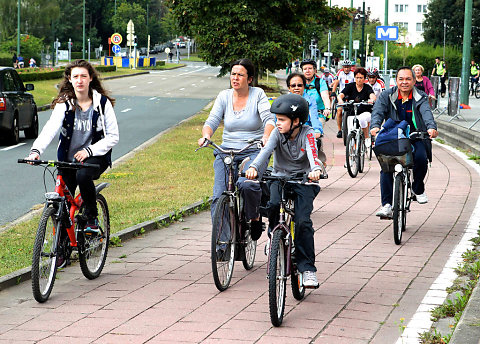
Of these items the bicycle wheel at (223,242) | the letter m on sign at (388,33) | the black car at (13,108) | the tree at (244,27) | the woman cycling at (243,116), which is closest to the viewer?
the bicycle wheel at (223,242)

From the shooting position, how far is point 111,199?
12008mm

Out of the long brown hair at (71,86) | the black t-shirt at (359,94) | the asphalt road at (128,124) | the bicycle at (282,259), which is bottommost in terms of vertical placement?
the asphalt road at (128,124)

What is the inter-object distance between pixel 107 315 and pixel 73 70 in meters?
2.14

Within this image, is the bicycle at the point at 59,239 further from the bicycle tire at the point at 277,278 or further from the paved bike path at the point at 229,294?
the bicycle tire at the point at 277,278

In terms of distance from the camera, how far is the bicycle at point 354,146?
47.5ft

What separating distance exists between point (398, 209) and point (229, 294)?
2.83 meters

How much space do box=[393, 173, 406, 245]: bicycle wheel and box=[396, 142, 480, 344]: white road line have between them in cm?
56

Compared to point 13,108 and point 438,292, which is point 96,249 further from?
point 13,108

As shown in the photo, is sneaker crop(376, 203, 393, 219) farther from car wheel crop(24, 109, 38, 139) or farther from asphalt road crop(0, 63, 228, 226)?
car wheel crop(24, 109, 38, 139)

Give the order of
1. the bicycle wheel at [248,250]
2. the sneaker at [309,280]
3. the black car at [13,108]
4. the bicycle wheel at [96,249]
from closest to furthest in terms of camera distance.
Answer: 1. the sneaker at [309,280]
2. the bicycle wheel at [96,249]
3. the bicycle wheel at [248,250]
4. the black car at [13,108]

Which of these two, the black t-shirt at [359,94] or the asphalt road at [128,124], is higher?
the black t-shirt at [359,94]

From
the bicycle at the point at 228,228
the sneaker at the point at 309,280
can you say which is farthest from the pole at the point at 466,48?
the sneaker at the point at 309,280

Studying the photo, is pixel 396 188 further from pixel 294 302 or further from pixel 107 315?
pixel 107 315

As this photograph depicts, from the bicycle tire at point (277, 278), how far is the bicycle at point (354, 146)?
27.6ft
